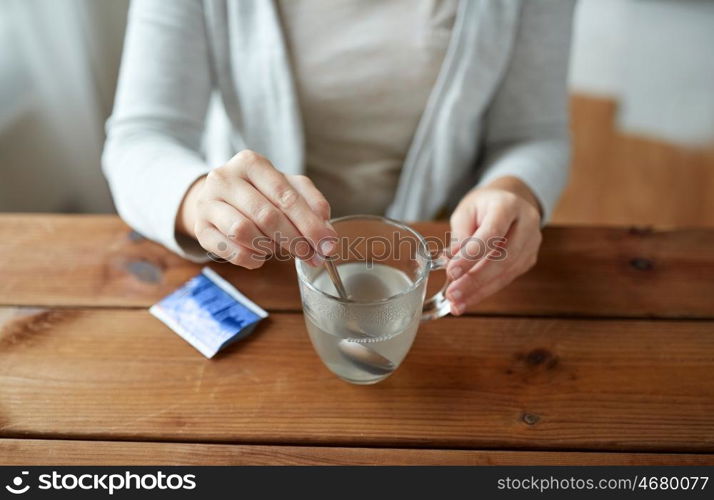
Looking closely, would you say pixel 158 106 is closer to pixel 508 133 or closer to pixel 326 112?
pixel 326 112

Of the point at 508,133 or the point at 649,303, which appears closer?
the point at 649,303

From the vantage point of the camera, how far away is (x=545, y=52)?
0.75 m

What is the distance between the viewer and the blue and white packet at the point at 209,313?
524 mm

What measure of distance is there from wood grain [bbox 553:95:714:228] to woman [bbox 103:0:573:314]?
1040mm

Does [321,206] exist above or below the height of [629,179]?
above

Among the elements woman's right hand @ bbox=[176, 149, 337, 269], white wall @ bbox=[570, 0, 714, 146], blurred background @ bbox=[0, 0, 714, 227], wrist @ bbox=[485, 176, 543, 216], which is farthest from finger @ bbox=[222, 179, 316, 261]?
white wall @ bbox=[570, 0, 714, 146]

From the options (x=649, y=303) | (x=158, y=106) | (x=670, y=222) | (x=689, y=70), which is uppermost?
(x=158, y=106)

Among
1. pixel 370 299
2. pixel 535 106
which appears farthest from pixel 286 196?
pixel 535 106

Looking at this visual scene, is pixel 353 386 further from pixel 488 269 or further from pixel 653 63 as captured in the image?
pixel 653 63

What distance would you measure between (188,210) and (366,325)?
228 millimetres

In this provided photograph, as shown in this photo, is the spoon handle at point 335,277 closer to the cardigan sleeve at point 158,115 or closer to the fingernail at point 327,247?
the fingernail at point 327,247

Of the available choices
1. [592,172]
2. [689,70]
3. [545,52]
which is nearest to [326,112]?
[545,52]

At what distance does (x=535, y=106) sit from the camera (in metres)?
0.77

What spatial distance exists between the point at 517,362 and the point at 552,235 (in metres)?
0.20
